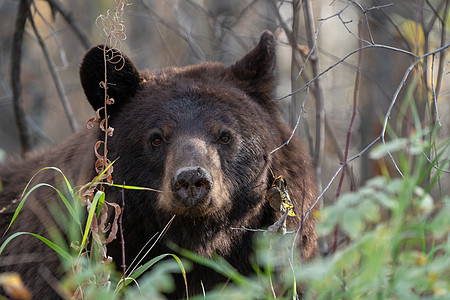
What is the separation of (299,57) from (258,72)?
7.62 ft

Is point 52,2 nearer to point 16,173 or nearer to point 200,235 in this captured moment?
point 16,173

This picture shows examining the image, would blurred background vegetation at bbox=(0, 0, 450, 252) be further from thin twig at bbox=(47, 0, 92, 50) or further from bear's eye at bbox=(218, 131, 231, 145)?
bear's eye at bbox=(218, 131, 231, 145)

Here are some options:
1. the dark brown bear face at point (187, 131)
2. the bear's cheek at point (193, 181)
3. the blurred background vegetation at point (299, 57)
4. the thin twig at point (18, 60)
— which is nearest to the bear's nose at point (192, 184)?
the bear's cheek at point (193, 181)

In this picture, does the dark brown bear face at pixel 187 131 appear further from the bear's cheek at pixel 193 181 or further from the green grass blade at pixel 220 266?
the green grass blade at pixel 220 266

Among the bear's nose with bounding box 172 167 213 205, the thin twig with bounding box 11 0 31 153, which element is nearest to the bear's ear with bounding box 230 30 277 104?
the bear's nose with bounding box 172 167 213 205

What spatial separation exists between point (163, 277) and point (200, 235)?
1759 millimetres

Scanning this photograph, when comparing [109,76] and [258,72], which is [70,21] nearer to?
[109,76]

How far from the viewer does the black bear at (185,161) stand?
158 inches

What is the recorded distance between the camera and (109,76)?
168 inches

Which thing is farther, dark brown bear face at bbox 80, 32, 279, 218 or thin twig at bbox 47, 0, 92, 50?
thin twig at bbox 47, 0, 92, 50

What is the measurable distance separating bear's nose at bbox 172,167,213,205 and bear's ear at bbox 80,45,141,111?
94 cm

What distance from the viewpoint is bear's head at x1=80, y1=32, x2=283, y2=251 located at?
155 inches

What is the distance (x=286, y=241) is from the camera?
3.62m

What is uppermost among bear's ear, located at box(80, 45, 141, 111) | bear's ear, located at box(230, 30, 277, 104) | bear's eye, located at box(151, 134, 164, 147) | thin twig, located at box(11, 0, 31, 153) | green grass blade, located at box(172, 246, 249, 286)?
thin twig, located at box(11, 0, 31, 153)
